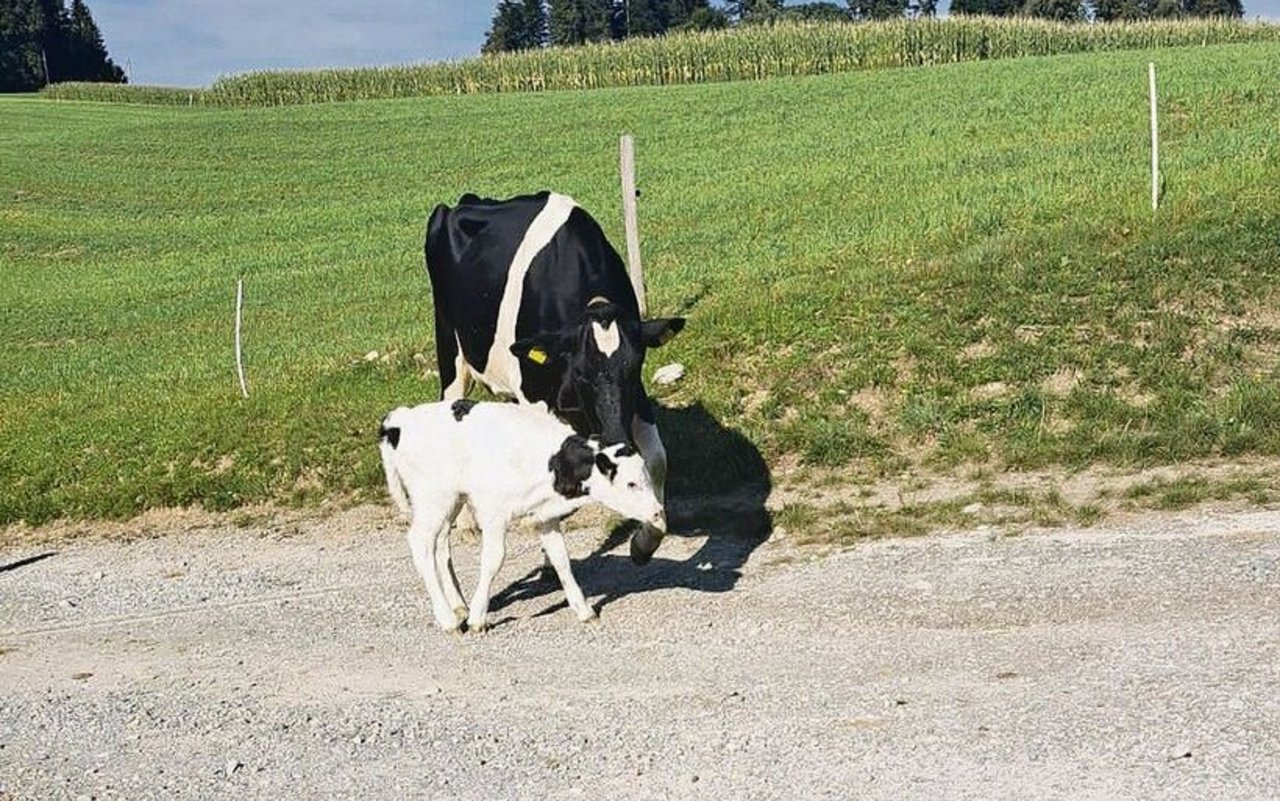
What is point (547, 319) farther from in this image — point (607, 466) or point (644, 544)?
point (607, 466)

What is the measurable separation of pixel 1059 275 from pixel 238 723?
10533 mm

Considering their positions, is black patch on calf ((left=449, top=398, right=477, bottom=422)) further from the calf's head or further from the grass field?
the grass field

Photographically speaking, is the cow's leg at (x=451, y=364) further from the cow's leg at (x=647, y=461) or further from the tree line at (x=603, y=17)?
the tree line at (x=603, y=17)

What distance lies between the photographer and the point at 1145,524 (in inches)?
372

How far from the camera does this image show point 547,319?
33.2 feet

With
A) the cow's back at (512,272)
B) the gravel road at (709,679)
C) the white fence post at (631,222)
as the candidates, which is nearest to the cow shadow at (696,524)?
the gravel road at (709,679)

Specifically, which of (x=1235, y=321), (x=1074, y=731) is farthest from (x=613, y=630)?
(x=1235, y=321)

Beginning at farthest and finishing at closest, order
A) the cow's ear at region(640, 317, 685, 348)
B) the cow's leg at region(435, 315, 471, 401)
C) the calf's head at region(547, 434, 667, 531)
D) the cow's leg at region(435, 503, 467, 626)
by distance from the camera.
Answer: the cow's leg at region(435, 315, 471, 401)
the cow's ear at region(640, 317, 685, 348)
the cow's leg at region(435, 503, 467, 626)
the calf's head at region(547, 434, 667, 531)

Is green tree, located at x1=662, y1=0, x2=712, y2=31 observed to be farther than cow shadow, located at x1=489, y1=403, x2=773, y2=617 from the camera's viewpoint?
Yes

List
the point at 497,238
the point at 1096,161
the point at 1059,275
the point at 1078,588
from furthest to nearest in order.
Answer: the point at 1096,161 → the point at 1059,275 → the point at 497,238 → the point at 1078,588

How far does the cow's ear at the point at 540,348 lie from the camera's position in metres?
9.19

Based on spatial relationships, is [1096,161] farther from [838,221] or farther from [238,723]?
[238,723]

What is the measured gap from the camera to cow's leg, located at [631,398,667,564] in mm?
9234

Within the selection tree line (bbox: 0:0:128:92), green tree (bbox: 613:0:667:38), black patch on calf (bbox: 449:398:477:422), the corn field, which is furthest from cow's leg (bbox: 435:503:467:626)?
green tree (bbox: 613:0:667:38)
